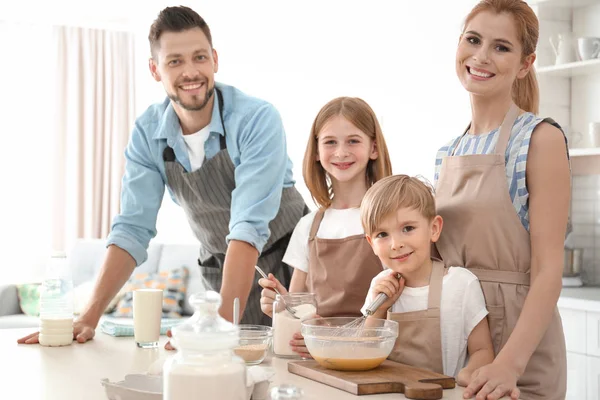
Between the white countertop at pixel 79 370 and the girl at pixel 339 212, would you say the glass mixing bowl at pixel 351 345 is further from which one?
the girl at pixel 339 212

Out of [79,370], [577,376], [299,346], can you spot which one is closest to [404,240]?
[299,346]

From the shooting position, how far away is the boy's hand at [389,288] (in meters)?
1.75

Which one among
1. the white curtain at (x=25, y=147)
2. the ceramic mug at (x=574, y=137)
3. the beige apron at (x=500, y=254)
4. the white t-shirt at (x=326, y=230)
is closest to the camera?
the beige apron at (x=500, y=254)

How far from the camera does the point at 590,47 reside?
12.0 feet

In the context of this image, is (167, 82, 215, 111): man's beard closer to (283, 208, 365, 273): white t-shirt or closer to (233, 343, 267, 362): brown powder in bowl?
(283, 208, 365, 273): white t-shirt

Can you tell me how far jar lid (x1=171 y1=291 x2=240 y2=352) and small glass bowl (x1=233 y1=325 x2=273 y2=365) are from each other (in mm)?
588

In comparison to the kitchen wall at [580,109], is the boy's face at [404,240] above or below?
below

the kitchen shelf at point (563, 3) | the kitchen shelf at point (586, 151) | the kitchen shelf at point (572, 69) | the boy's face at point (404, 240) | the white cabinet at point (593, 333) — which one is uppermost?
the kitchen shelf at point (563, 3)

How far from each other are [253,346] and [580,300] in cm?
204

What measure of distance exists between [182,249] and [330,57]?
1.95 metres

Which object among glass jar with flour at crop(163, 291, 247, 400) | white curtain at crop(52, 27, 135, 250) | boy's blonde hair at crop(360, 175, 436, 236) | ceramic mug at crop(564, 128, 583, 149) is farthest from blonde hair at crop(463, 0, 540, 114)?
white curtain at crop(52, 27, 135, 250)

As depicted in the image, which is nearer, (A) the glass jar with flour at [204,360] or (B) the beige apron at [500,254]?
(A) the glass jar with flour at [204,360]

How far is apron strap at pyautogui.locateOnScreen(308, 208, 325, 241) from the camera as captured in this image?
88.7 inches

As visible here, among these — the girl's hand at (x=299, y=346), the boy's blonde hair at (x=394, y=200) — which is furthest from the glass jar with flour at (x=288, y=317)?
the boy's blonde hair at (x=394, y=200)
